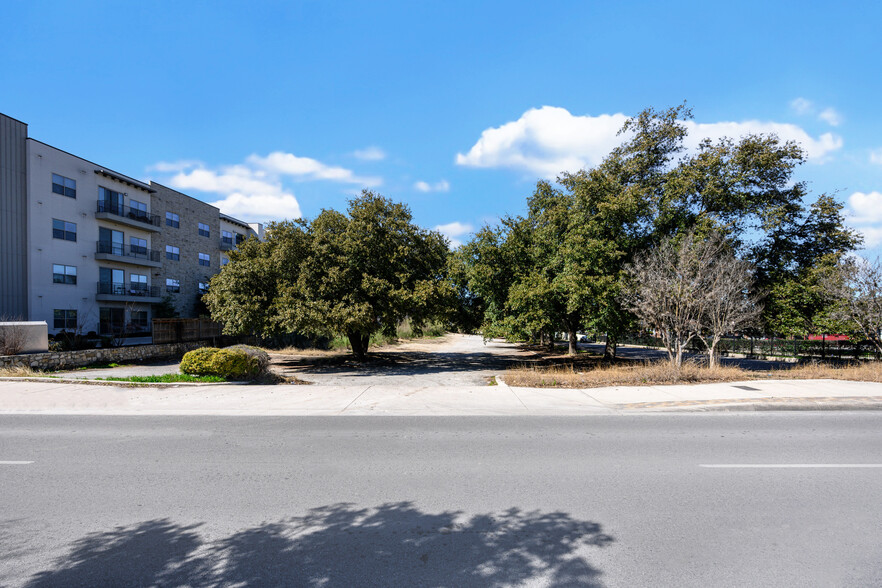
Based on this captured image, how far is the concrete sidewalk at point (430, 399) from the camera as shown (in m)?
9.73

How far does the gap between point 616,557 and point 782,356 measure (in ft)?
98.9

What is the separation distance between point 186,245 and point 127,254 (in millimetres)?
5550

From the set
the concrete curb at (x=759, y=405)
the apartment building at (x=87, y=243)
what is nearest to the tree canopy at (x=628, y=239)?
the concrete curb at (x=759, y=405)

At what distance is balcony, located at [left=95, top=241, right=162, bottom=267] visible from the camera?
30.3 meters

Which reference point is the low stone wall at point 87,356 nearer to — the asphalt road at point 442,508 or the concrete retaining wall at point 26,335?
the concrete retaining wall at point 26,335

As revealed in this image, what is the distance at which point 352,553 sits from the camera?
142 inches

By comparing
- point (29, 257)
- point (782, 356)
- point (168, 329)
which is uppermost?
point (29, 257)

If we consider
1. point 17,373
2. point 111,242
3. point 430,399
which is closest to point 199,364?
point 17,373

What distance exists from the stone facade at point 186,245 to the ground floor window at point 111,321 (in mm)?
3739

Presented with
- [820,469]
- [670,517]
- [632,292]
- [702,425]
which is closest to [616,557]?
[670,517]

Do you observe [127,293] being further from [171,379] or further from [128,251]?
[171,379]

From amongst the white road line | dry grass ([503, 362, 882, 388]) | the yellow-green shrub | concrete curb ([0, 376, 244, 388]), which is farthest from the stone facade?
the white road line

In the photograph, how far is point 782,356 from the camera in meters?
26.9

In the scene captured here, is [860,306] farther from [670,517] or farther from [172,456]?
[172,456]
